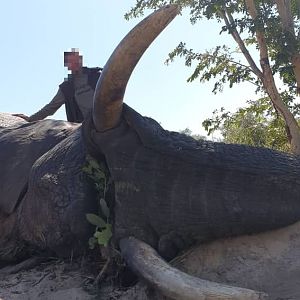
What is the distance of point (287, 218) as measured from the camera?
2.93 meters

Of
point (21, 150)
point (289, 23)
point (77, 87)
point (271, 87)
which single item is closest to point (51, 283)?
point (21, 150)

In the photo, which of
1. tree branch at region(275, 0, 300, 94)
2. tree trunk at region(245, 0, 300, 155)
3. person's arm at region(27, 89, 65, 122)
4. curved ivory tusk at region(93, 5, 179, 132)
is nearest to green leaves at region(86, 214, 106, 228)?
curved ivory tusk at region(93, 5, 179, 132)

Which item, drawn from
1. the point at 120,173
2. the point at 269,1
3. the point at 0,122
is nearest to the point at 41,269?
the point at 120,173

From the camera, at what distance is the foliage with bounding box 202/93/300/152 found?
49.8 feet

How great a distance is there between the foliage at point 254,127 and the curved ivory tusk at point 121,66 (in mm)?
12141

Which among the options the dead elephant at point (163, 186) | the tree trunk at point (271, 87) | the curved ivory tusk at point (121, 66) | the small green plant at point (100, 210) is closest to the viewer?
the curved ivory tusk at point (121, 66)

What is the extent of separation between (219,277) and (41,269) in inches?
48.6

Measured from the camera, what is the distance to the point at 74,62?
527 cm

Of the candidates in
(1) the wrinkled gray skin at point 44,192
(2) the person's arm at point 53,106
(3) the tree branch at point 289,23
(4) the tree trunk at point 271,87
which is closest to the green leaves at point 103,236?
(1) the wrinkled gray skin at point 44,192

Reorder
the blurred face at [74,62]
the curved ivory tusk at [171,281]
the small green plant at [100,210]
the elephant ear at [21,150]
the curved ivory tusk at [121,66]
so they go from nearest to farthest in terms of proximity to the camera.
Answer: the curved ivory tusk at [171,281] → the curved ivory tusk at [121,66] → the small green plant at [100,210] → the elephant ear at [21,150] → the blurred face at [74,62]

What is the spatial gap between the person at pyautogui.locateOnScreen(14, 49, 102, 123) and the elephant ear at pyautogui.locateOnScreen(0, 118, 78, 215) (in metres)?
0.74

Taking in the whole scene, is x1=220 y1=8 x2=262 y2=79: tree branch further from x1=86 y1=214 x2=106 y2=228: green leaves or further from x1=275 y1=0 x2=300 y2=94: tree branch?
x1=86 y1=214 x2=106 y2=228: green leaves

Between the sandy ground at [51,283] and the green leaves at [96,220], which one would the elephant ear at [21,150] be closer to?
the sandy ground at [51,283]

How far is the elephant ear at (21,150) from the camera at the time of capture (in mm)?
3924
